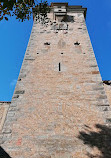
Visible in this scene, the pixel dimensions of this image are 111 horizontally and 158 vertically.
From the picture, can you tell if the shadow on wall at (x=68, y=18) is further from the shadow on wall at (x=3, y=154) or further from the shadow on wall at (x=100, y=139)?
the shadow on wall at (x=3, y=154)

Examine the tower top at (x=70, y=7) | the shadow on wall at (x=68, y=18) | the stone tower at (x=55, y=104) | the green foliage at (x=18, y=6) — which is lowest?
the stone tower at (x=55, y=104)

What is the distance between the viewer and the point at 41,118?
14.9ft

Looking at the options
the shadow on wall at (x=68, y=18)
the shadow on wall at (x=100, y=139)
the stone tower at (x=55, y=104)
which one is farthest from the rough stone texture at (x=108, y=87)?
the shadow on wall at (x=68, y=18)

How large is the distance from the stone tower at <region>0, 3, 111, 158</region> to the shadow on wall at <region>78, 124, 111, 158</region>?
63 mm

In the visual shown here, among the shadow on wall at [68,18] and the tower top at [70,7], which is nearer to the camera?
the shadow on wall at [68,18]

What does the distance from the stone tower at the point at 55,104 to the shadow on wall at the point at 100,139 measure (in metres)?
0.06

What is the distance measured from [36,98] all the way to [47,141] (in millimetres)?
1595

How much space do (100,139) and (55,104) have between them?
68.7 inches

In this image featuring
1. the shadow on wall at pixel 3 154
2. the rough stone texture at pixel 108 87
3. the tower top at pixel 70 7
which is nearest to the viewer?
the shadow on wall at pixel 3 154

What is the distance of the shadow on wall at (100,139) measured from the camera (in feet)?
12.3

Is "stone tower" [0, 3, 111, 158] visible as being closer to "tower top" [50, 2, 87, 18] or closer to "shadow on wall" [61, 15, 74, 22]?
"shadow on wall" [61, 15, 74, 22]

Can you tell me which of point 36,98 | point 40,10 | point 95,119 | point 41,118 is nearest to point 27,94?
point 36,98

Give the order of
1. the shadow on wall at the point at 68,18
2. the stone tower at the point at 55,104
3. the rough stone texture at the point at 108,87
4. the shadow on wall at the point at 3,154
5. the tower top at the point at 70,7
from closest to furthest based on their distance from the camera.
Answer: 1. the shadow on wall at the point at 3,154
2. the stone tower at the point at 55,104
3. the rough stone texture at the point at 108,87
4. the shadow on wall at the point at 68,18
5. the tower top at the point at 70,7

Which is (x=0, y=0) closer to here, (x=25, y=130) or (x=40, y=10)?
(x=40, y=10)
